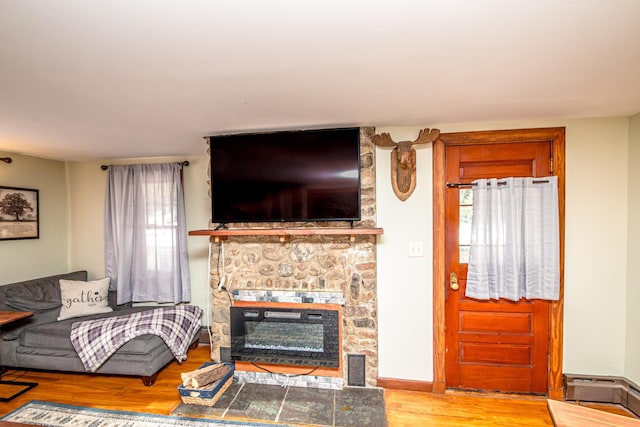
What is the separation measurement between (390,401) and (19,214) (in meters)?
4.56

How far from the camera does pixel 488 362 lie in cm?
253

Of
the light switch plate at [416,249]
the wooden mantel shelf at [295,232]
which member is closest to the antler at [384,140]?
the wooden mantel shelf at [295,232]

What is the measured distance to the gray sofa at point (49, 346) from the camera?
2.71m

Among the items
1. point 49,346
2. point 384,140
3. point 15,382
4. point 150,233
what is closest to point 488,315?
point 384,140

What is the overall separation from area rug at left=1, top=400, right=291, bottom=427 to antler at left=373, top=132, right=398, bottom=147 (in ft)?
7.85

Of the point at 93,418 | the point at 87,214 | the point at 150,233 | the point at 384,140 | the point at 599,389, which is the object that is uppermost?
the point at 384,140

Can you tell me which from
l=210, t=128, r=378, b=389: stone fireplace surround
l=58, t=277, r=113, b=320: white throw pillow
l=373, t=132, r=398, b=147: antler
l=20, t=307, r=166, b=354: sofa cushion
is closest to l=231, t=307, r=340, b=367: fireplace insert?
l=210, t=128, r=378, b=389: stone fireplace surround

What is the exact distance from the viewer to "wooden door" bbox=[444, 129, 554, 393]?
2.46m

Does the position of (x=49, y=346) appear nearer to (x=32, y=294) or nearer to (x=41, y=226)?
(x=32, y=294)

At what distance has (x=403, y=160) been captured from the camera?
8.04ft

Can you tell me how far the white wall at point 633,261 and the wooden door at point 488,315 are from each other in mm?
567

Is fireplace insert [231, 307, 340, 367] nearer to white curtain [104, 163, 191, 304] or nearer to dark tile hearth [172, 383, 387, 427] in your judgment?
dark tile hearth [172, 383, 387, 427]

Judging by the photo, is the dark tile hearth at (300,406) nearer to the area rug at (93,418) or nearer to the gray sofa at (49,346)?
the area rug at (93,418)

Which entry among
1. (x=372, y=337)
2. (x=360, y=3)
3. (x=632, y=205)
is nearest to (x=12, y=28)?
(x=360, y=3)
